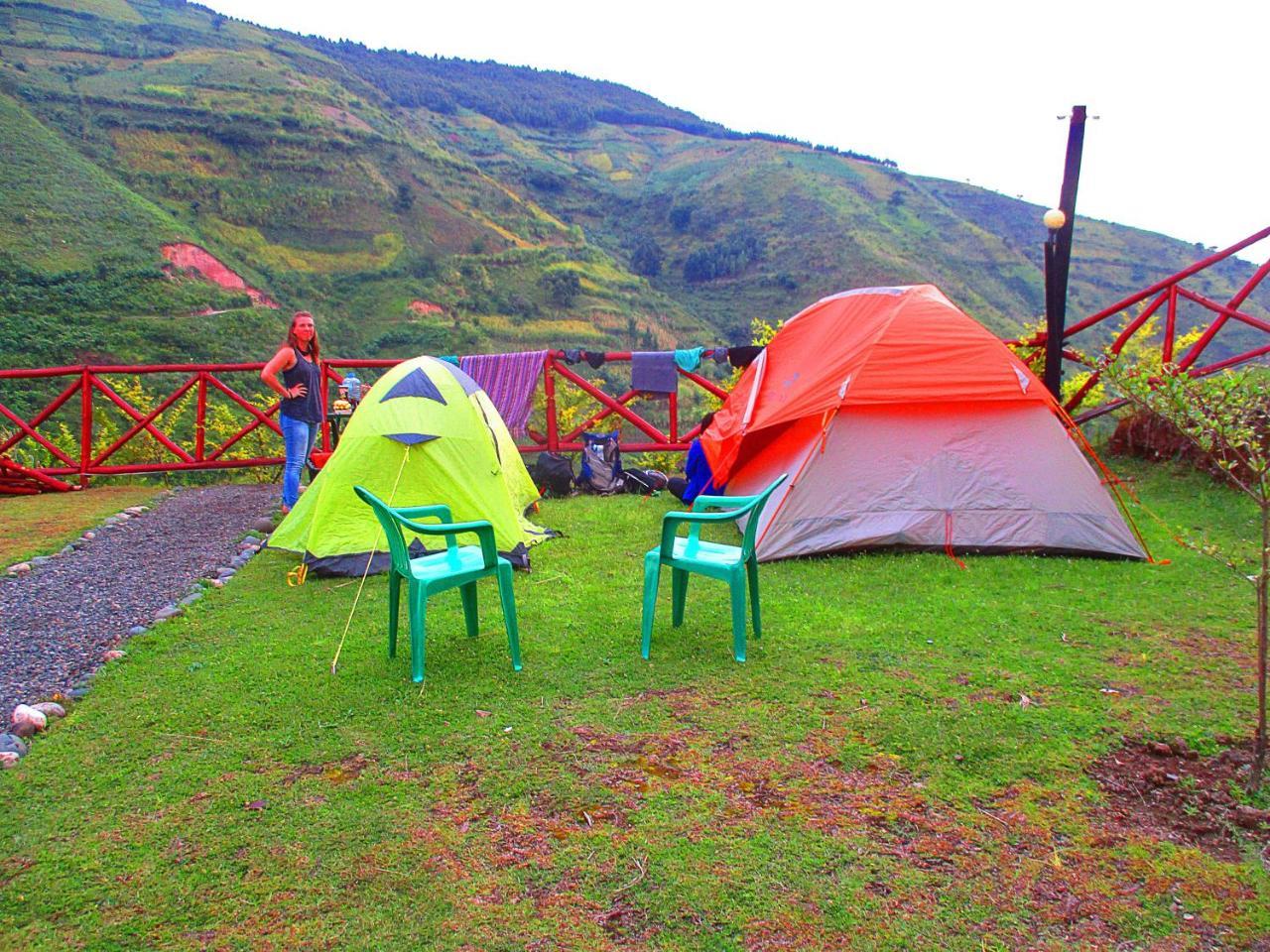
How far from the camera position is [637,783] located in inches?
114

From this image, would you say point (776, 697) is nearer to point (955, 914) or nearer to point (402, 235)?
point (955, 914)

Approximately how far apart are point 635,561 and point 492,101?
282 ft

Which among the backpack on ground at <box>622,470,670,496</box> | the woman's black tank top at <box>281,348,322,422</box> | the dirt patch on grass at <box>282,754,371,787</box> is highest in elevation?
the woman's black tank top at <box>281,348,322,422</box>

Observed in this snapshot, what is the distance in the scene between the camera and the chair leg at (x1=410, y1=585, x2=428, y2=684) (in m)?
3.67

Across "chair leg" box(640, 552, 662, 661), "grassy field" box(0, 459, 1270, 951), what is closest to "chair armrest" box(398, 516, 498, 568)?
"grassy field" box(0, 459, 1270, 951)

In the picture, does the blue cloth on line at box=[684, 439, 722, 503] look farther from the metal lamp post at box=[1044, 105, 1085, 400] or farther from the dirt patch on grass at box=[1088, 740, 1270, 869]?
the dirt patch on grass at box=[1088, 740, 1270, 869]

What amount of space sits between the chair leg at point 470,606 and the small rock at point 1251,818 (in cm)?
311

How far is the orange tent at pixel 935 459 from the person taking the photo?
5.65 m

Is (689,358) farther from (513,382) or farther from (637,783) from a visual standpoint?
(637,783)

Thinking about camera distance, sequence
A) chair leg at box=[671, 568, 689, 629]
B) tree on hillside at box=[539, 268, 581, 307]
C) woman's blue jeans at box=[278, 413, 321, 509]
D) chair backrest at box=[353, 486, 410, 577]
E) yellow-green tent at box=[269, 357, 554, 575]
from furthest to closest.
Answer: tree on hillside at box=[539, 268, 581, 307], woman's blue jeans at box=[278, 413, 321, 509], yellow-green tent at box=[269, 357, 554, 575], chair leg at box=[671, 568, 689, 629], chair backrest at box=[353, 486, 410, 577]

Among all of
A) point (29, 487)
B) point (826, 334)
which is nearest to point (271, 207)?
point (29, 487)

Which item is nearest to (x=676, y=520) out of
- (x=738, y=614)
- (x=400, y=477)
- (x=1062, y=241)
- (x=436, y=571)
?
(x=738, y=614)

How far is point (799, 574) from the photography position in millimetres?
5344

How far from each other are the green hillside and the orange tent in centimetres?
2678
